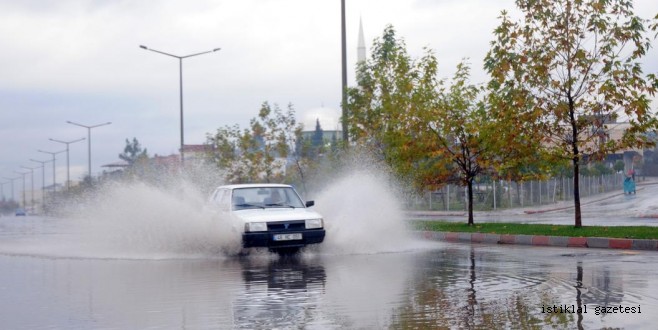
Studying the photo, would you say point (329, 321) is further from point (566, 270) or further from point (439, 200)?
point (439, 200)

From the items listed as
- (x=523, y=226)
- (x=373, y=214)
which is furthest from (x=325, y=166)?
(x=373, y=214)

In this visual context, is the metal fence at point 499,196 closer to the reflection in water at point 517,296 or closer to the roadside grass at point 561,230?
the roadside grass at point 561,230

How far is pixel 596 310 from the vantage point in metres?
9.95

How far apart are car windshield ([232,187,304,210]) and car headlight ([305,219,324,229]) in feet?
3.69

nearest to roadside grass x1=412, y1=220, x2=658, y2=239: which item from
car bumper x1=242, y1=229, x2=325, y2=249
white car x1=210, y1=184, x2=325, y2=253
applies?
white car x1=210, y1=184, x2=325, y2=253

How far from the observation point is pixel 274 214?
1898 cm

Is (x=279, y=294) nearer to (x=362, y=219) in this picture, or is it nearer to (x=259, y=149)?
(x=362, y=219)

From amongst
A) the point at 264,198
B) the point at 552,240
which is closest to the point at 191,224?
the point at 264,198

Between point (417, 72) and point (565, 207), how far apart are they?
1466cm

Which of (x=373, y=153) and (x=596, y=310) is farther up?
(x=373, y=153)

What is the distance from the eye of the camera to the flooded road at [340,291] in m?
9.64

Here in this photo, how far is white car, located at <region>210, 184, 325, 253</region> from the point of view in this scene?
1844 cm

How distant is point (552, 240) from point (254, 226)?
26.0ft

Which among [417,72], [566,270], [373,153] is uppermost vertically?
[417,72]
